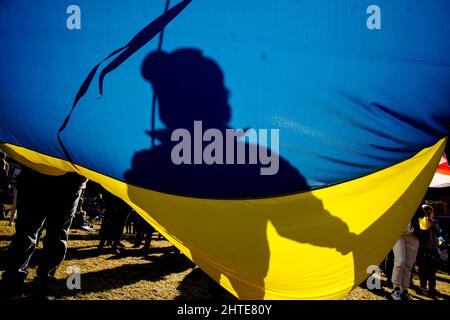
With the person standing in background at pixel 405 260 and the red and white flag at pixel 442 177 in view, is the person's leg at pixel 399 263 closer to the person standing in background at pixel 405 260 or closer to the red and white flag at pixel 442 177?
the person standing in background at pixel 405 260

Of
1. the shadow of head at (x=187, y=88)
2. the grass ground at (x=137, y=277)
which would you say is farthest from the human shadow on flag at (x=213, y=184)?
the grass ground at (x=137, y=277)

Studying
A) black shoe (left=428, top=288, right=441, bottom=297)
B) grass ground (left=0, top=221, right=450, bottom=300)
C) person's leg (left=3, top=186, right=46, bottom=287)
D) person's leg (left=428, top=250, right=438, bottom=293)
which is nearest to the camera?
person's leg (left=3, top=186, right=46, bottom=287)

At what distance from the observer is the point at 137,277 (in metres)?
4.06

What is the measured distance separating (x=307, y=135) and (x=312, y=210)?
0.53 metres

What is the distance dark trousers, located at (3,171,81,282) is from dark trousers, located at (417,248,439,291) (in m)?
5.82

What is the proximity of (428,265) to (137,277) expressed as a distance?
5.02 metres

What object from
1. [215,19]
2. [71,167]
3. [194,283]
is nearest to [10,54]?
[71,167]

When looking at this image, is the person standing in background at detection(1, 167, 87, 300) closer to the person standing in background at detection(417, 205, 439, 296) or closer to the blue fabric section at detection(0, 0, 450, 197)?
the blue fabric section at detection(0, 0, 450, 197)

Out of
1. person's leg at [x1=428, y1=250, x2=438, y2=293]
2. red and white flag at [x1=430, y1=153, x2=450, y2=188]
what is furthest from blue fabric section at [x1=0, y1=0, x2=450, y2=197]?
red and white flag at [x1=430, y1=153, x2=450, y2=188]

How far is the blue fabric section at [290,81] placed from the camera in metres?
1.91

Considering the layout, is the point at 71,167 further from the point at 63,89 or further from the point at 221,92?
the point at 221,92

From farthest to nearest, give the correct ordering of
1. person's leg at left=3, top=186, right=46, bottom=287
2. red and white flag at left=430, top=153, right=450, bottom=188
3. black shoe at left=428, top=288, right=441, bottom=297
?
red and white flag at left=430, top=153, right=450, bottom=188 → black shoe at left=428, top=288, right=441, bottom=297 → person's leg at left=3, top=186, right=46, bottom=287

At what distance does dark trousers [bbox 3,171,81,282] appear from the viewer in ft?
8.82

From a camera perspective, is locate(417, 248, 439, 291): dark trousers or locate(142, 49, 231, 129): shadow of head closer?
locate(142, 49, 231, 129): shadow of head
